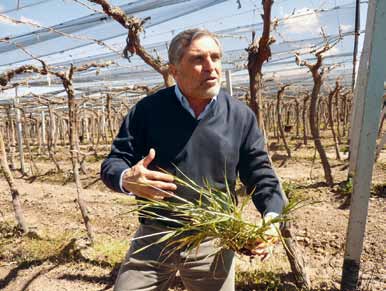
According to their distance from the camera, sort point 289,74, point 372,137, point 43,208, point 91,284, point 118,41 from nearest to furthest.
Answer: point 372,137 → point 91,284 → point 43,208 → point 118,41 → point 289,74

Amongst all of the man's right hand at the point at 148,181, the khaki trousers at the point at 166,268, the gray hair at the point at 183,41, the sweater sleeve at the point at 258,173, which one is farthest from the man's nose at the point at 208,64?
the khaki trousers at the point at 166,268

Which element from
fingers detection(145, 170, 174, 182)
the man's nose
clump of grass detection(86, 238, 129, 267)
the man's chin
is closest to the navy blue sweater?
the man's chin

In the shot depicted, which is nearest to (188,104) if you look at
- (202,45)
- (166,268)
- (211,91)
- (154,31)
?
(211,91)

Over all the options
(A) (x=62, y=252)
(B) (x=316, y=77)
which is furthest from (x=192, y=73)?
(B) (x=316, y=77)

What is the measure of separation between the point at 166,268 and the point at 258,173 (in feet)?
1.96

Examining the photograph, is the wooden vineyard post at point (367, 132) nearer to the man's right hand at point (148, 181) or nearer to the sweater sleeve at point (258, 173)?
the sweater sleeve at point (258, 173)

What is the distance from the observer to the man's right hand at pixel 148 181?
1404 mm

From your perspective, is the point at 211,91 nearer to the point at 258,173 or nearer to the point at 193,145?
the point at 193,145

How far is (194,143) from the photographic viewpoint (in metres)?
1.78

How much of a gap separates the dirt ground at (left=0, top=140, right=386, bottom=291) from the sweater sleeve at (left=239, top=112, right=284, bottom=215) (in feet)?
0.85

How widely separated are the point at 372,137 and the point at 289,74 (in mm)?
13018

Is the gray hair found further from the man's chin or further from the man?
the man's chin

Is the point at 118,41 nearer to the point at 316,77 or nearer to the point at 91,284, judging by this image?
Answer: the point at 316,77

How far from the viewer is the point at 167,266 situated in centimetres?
184
